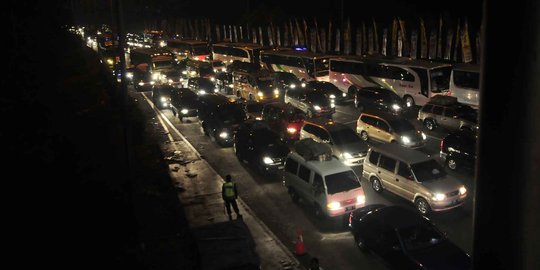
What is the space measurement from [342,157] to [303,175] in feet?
14.5

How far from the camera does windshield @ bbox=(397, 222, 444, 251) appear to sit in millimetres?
11680

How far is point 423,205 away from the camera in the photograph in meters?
15.4

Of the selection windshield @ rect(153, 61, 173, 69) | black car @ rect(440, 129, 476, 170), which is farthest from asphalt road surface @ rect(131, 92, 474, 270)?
windshield @ rect(153, 61, 173, 69)

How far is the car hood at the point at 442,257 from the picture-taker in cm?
1100

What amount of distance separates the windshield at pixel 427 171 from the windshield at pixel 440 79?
627 inches

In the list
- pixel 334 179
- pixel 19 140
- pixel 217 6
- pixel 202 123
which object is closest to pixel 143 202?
pixel 19 140

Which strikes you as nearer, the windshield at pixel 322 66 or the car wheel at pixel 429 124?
the car wheel at pixel 429 124

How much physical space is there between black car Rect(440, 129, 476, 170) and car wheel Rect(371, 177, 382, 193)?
396 centimetres

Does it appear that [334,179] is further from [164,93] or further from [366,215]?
[164,93]

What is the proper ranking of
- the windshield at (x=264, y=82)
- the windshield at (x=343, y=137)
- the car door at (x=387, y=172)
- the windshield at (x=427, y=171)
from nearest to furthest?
1. the windshield at (x=427, y=171)
2. the car door at (x=387, y=172)
3. the windshield at (x=343, y=137)
4. the windshield at (x=264, y=82)

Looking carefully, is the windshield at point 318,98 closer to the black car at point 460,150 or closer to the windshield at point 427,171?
the black car at point 460,150

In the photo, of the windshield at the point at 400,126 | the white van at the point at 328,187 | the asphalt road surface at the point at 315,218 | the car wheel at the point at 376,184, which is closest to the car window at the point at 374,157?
the car wheel at the point at 376,184

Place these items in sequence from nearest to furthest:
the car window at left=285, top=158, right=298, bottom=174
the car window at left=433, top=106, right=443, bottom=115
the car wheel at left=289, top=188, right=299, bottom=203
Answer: the car window at left=285, top=158, right=298, bottom=174
the car wheel at left=289, top=188, right=299, bottom=203
the car window at left=433, top=106, right=443, bottom=115

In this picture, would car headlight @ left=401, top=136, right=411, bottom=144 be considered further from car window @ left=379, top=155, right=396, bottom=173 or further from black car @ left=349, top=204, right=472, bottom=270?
black car @ left=349, top=204, right=472, bottom=270
